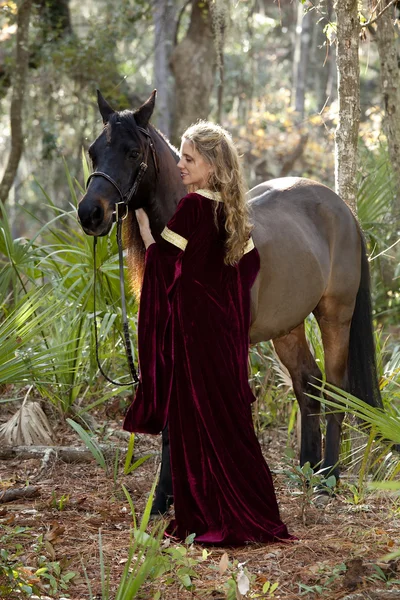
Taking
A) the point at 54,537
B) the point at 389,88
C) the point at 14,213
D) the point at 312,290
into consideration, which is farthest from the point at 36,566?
the point at 14,213

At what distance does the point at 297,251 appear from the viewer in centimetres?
471

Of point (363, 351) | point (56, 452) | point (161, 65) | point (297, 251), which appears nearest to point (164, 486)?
point (56, 452)

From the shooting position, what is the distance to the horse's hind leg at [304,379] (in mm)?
5125

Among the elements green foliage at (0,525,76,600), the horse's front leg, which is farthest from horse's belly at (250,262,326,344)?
green foliage at (0,525,76,600)

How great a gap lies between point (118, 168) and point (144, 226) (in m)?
0.38

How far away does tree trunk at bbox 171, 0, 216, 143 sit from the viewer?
12.0 meters

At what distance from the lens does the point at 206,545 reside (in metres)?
3.71

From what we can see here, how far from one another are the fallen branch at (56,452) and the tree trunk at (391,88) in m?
3.30

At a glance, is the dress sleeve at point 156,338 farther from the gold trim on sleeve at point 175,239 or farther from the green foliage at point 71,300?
the green foliage at point 71,300

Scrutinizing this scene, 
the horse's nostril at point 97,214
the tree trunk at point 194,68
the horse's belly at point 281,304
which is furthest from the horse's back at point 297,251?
the tree trunk at point 194,68

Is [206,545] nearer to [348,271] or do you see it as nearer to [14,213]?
[348,271]

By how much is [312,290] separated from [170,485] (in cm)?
147

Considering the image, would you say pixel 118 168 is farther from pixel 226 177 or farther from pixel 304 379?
pixel 304 379

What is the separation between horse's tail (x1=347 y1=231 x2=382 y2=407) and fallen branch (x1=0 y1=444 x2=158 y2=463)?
1350 millimetres
